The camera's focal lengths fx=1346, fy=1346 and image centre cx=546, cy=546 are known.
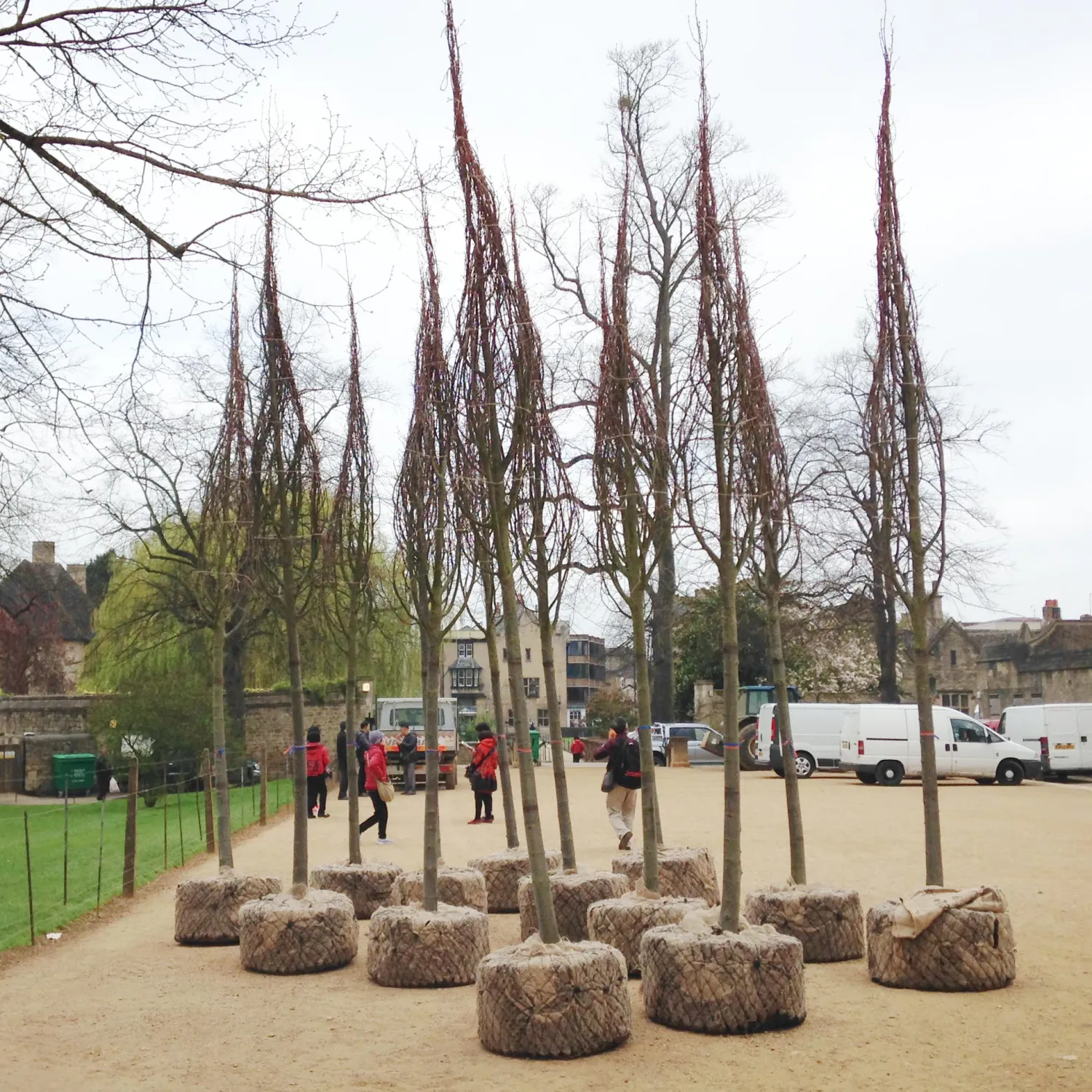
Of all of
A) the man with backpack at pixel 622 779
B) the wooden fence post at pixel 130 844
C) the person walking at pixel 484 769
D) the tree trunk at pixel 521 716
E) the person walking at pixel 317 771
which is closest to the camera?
the tree trunk at pixel 521 716

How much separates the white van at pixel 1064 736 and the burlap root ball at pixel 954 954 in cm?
2925

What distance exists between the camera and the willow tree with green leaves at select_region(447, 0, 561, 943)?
26.9 feet

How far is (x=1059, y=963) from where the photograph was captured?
9148 millimetres

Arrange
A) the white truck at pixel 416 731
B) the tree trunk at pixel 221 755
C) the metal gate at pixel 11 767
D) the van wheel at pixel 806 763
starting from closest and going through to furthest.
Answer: the tree trunk at pixel 221 755 < the white truck at pixel 416 731 < the van wheel at pixel 806 763 < the metal gate at pixel 11 767

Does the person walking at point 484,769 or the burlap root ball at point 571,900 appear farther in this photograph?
the person walking at point 484,769

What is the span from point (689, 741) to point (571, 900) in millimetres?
34564

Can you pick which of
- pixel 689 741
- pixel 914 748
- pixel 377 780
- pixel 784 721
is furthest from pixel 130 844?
pixel 689 741

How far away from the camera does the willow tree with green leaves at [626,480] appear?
993 cm

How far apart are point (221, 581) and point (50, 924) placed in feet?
11.8

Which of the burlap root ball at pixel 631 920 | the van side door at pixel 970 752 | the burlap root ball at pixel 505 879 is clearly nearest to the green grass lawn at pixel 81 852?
the burlap root ball at pixel 505 879

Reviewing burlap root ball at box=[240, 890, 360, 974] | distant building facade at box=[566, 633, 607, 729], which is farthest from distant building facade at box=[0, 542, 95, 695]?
distant building facade at box=[566, 633, 607, 729]

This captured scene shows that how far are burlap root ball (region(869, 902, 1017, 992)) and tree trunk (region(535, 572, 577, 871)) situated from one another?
304 cm

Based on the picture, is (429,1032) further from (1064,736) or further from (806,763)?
(1064,736)

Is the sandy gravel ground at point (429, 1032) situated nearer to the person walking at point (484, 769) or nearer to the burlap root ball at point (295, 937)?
the burlap root ball at point (295, 937)
